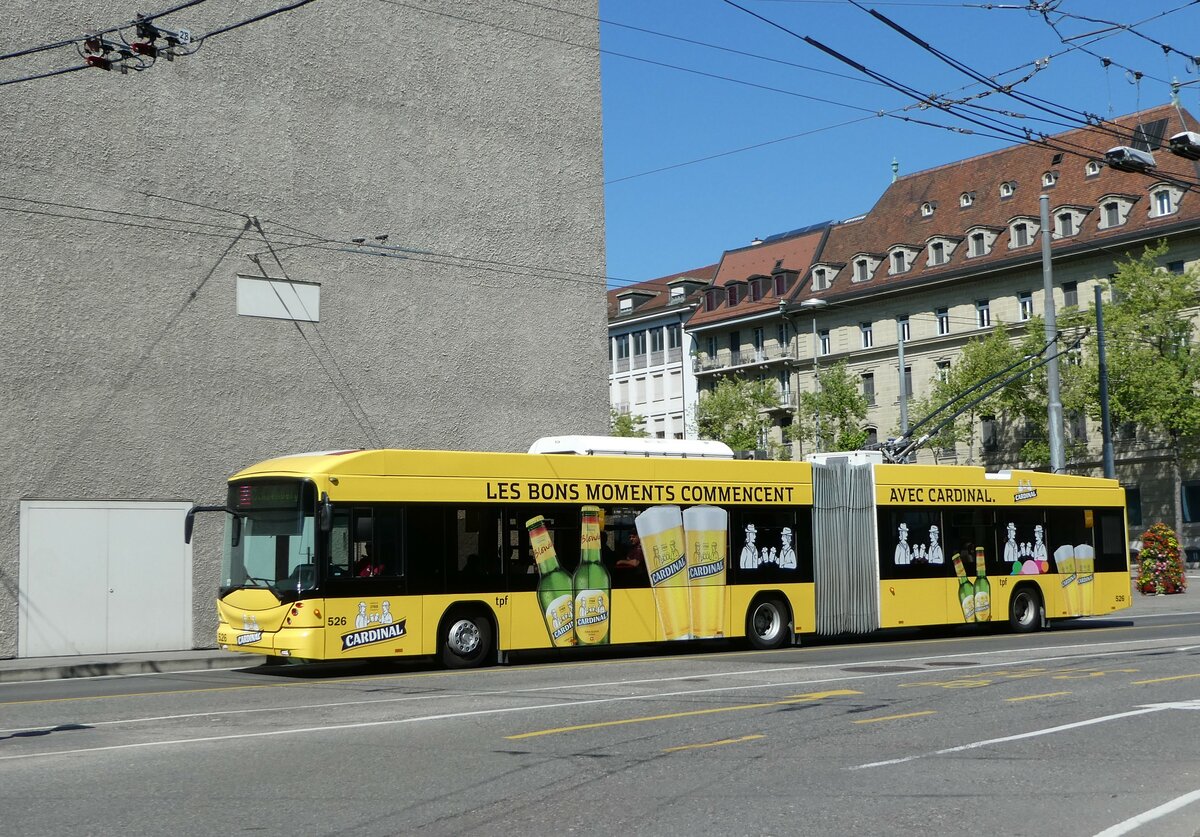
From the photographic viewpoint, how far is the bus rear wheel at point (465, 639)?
18.0 metres

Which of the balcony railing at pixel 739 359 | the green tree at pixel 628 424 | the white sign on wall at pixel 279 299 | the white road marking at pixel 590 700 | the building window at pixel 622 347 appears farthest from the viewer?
the building window at pixel 622 347

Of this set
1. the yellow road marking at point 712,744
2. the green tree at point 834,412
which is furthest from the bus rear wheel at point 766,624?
the green tree at point 834,412

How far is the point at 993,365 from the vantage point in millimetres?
63500

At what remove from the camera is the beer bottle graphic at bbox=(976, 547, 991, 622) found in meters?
24.2

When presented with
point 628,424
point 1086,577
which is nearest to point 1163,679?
point 1086,577

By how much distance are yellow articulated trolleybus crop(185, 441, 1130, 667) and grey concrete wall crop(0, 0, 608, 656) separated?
6030 millimetres

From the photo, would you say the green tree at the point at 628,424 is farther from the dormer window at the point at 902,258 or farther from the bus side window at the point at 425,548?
the bus side window at the point at 425,548

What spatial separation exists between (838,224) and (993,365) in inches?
903

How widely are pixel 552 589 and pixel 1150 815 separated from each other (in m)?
12.0

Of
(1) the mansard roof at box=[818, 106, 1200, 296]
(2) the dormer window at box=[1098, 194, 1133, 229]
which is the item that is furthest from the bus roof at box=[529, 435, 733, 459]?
(2) the dormer window at box=[1098, 194, 1133, 229]

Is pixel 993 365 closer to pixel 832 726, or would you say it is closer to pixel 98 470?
pixel 98 470

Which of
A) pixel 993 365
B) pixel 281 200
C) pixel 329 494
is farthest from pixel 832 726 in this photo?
pixel 993 365

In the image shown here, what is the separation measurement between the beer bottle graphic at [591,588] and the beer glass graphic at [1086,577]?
10.7m

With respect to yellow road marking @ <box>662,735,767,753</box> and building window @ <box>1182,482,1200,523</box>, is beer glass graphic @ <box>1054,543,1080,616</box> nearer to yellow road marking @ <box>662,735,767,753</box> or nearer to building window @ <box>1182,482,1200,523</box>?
yellow road marking @ <box>662,735,767,753</box>
